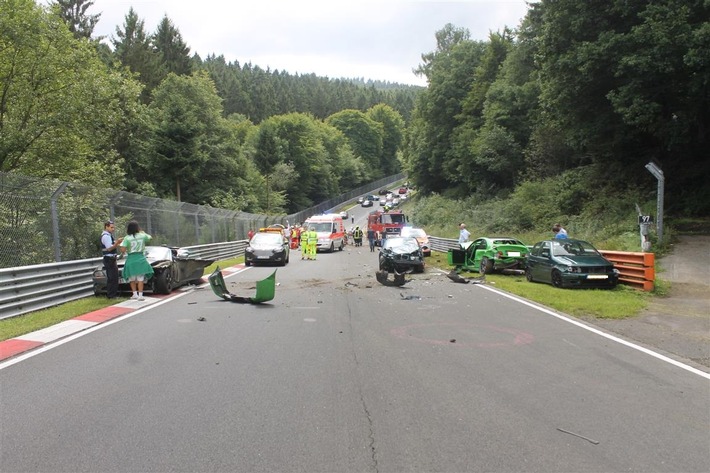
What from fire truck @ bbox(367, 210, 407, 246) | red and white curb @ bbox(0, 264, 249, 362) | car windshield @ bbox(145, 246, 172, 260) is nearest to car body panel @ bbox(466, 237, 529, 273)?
car windshield @ bbox(145, 246, 172, 260)

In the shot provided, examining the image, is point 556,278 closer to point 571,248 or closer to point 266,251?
point 571,248

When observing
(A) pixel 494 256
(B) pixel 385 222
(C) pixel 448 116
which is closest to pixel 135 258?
(A) pixel 494 256

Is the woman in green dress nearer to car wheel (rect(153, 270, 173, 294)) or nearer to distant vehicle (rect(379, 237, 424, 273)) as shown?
car wheel (rect(153, 270, 173, 294))

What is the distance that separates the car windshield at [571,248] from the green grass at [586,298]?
1043 mm

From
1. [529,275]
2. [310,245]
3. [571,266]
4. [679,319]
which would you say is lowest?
[679,319]

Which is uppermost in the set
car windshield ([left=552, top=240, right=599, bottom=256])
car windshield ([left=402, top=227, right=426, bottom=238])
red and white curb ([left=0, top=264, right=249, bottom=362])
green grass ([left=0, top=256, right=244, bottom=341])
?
car windshield ([left=402, top=227, right=426, bottom=238])

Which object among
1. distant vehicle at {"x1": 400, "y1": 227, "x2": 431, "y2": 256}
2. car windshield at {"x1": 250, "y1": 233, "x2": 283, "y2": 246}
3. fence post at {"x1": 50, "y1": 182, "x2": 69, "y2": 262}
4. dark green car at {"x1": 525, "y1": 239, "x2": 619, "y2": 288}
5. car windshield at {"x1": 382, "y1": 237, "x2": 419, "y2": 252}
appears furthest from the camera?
distant vehicle at {"x1": 400, "y1": 227, "x2": 431, "y2": 256}

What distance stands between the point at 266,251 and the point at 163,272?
34.0 ft

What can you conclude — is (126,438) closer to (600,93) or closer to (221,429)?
(221,429)

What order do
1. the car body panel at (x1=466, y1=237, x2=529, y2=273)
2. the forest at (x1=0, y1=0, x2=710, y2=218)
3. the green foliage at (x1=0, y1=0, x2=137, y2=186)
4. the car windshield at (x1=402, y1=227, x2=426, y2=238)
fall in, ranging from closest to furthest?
the car body panel at (x1=466, y1=237, x2=529, y2=273), the forest at (x1=0, y1=0, x2=710, y2=218), the green foliage at (x1=0, y1=0, x2=137, y2=186), the car windshield at (x1=402, y1=227, x2=426, y2=238)

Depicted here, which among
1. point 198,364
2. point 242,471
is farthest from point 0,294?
point 242,471

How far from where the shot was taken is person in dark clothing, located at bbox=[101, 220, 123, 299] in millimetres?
11523

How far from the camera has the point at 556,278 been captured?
1428 cm

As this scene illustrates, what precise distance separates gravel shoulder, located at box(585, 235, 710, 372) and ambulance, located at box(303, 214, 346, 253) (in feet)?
71.0
